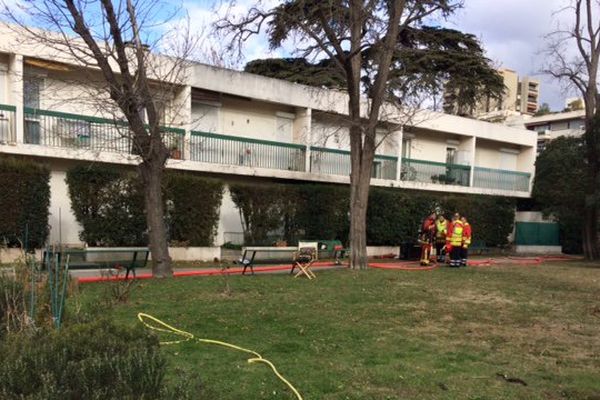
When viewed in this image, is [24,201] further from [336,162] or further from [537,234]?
[537,234]

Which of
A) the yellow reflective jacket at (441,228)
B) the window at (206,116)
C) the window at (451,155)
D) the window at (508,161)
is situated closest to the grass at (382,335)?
the yellow reflective jacket at (441,228)

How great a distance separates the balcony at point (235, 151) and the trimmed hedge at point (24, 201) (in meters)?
1.84

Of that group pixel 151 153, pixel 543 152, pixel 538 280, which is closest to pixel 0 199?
pixel 151 153

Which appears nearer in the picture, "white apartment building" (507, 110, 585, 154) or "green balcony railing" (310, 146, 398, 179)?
"green balcony railing" (310, 146, 398, 179)

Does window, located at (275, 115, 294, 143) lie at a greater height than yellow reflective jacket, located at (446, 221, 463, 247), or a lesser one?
greater

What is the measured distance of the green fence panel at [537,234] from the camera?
107ft

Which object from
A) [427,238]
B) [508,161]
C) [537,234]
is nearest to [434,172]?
[537,234]

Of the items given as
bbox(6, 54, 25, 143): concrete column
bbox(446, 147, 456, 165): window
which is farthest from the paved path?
bbox(446, 147, 456, 165): window

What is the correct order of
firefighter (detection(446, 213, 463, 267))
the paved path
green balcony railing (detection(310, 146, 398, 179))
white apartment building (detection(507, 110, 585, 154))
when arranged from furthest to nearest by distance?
white apartment building (detection(507, 110, 585, 154)), green balcony railing (detection(310, 146, 398, 179)), firefighter (detection(446, 213, 463, 267)), the paved path

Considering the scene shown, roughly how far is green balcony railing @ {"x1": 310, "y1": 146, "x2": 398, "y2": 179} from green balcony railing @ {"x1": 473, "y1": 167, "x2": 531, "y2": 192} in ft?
24.2

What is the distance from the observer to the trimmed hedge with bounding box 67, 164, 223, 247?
17.0 meters

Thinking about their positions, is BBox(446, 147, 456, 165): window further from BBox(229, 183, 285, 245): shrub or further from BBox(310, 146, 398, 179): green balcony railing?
BBox(229, 183, 285, 245): shrub

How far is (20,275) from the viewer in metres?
6.49

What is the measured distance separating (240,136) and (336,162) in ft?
15.8
